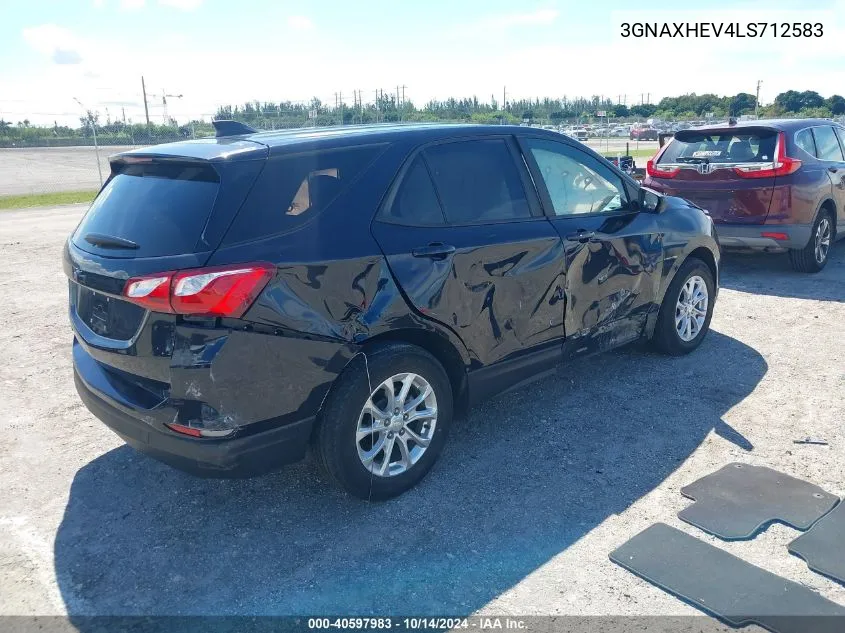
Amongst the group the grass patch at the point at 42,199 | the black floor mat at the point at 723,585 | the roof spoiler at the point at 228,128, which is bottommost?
the black floor mat at the point at 723,585

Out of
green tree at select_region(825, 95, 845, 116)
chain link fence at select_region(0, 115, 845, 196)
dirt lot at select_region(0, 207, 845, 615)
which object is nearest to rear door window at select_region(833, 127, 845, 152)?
chain link fence at select_region(0, 115, 845, 196)

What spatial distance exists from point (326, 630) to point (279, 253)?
60.2 inches

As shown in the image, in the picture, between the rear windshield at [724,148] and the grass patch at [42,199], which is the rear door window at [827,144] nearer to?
the rear windshield at [724,148]

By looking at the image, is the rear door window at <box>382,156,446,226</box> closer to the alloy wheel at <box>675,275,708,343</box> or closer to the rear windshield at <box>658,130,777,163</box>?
the alloy wheel at <box>675,275,708,343</box>

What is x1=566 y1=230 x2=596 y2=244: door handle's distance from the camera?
428cm

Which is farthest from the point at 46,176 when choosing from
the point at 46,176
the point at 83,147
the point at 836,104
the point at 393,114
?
the point at 836,104

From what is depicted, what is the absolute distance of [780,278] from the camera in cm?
816

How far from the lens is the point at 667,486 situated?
366cm

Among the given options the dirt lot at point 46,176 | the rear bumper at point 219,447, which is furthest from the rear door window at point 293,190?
the dirt lot at point 46,176

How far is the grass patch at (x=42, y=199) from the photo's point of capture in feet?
59.6

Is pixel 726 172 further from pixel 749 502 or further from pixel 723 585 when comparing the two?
pixel 723 585

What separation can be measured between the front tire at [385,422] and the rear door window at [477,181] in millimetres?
850

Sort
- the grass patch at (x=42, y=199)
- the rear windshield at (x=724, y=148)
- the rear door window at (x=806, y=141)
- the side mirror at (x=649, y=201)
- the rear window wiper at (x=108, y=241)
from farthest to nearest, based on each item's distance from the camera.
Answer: the grass patch at (x=42, y=199) < the rear door window at (x=806, y=141) < the rear windshield at (x=724, y=148) < the side mirror at (x=649, y=201) < the rear window wiper at (x=108, y=241)

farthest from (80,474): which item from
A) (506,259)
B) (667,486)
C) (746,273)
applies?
(746,273)
